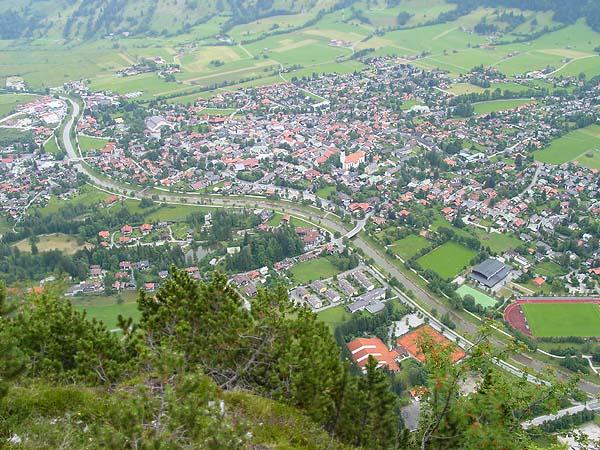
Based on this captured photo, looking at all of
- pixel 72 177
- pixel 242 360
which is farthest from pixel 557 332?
pixel 72 177

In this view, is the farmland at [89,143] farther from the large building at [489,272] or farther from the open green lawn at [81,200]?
the large building at [489,272]

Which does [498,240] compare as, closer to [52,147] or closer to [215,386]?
[215,386]

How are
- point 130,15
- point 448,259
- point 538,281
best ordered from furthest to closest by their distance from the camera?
point 130,15
point 448,259
point 538,281

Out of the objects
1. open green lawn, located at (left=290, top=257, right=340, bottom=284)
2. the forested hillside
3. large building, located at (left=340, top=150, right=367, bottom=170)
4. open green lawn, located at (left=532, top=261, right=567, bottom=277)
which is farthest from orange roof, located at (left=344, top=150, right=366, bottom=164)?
the forested hillside

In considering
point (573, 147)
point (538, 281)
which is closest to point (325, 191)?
point (538, 281)

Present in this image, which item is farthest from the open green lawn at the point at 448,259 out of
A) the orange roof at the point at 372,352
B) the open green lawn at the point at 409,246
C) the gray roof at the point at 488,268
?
the orange roof at the point at 372,352

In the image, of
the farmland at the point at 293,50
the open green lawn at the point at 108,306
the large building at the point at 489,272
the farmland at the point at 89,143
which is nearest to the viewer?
the open green lawn at the point at 108,306
